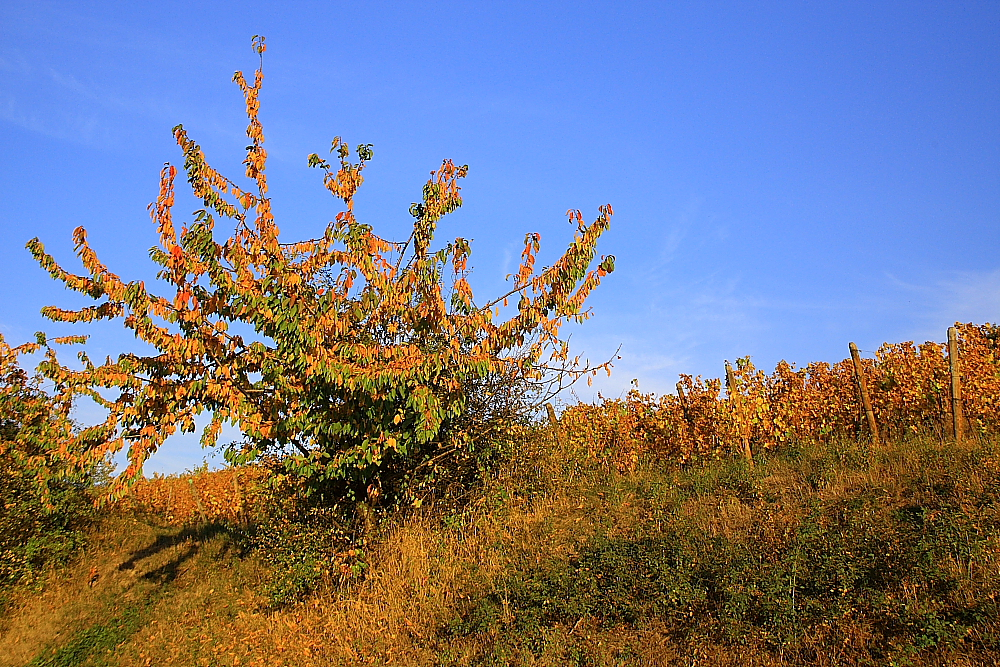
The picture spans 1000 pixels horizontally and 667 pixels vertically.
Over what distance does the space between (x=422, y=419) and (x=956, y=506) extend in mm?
7549

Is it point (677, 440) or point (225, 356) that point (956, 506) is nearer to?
point (677, 440)

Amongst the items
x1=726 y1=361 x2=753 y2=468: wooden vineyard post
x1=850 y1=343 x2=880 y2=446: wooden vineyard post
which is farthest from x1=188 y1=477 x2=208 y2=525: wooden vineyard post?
x1=850 y1=343 x2=880 y2=446: wooden vineyard post

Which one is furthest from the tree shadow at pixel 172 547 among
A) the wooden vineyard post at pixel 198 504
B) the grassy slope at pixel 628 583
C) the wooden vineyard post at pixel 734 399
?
the wooden vineyard post at pixel 734 399

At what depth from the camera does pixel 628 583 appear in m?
9.91

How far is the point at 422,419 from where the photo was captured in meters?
11.4

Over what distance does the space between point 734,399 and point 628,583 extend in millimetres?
6288

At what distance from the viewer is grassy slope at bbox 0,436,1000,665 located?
825 cm

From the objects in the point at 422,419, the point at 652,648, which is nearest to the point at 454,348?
the point at 422,419

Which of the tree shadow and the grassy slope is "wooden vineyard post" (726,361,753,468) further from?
the tree shadow

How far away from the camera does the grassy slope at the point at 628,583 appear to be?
8.25 m

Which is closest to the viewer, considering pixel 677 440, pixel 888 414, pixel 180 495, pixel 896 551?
pixel 896 551

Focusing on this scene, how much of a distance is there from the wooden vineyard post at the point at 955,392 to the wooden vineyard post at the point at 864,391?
4.16ft

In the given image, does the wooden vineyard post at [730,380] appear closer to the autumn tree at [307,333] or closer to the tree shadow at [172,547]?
the autumn tree at [307,333]

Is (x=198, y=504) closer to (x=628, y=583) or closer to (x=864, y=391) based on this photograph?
(x=628, y=583)
